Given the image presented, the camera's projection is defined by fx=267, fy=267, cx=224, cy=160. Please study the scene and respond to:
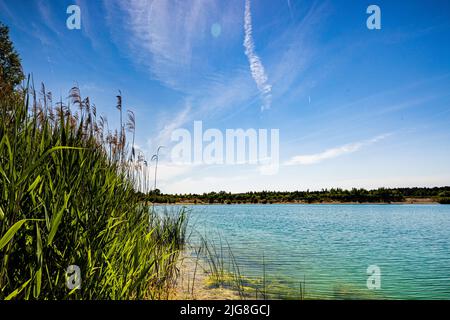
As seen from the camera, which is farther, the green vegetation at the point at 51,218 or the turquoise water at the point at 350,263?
the turquoise water at the point at 350,263

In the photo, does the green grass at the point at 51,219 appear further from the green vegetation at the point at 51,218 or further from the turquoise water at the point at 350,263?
the turquoise water at the point at 350,263

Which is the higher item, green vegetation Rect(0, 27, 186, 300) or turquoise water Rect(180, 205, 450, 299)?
green vegetation Rect(0, 27, 186, 300)

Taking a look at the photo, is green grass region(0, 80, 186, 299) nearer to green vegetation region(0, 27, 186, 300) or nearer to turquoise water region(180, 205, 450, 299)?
green vegetation region(0, 27, 186, 300)

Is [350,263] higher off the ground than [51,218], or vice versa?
[51,218]

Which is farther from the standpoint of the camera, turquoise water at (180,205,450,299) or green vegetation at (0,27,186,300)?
turquoise water at (180,205,450,299)

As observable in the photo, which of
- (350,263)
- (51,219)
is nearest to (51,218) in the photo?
(51,219)

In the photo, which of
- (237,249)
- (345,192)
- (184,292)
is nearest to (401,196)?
(345,192)

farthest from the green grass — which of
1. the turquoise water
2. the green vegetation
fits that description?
the turquoise water

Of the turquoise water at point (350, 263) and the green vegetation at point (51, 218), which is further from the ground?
the green vegetation at point (51, 218)

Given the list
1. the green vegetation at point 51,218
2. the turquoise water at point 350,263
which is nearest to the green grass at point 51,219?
the green vegetation at point 51,218

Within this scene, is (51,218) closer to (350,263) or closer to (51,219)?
(51,219)

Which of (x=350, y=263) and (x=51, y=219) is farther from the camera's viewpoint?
(x=350, y=263)
